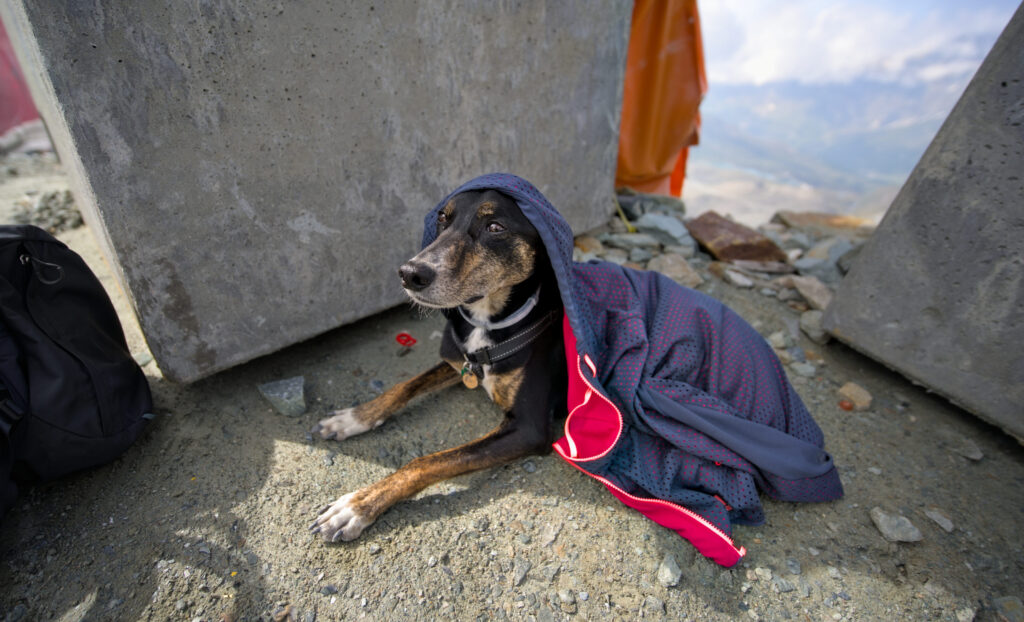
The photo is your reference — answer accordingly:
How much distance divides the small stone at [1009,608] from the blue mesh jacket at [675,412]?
68 cm

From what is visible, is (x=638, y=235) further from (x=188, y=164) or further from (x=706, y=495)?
(x=188, y=164)

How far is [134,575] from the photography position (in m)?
2.03

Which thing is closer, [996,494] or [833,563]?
[833,563]

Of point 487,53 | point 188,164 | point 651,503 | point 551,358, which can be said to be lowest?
point 651,503

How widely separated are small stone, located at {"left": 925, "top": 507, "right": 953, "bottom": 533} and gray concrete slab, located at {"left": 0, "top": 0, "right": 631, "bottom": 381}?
335 centimetres

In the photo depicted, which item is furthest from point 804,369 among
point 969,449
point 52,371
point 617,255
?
point 52,371

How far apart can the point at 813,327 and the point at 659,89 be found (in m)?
3.48

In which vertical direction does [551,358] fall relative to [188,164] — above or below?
below

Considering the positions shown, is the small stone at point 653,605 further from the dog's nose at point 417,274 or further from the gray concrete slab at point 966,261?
the gray concrete slab at point 966,261

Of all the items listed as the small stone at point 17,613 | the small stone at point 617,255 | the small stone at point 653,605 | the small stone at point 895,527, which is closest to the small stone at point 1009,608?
the small stone at point 895,527

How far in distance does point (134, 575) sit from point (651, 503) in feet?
7.52

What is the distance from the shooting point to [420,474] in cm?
Result: 235

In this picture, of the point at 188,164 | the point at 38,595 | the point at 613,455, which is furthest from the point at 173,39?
the point at 613,455

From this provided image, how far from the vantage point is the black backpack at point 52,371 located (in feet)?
6.58
